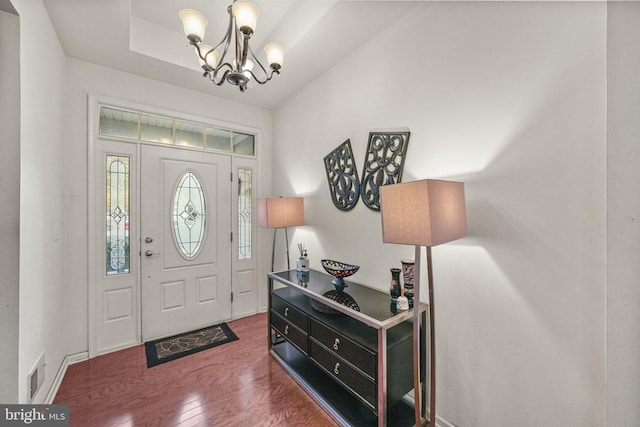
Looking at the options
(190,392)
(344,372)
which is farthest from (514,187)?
(190,392)

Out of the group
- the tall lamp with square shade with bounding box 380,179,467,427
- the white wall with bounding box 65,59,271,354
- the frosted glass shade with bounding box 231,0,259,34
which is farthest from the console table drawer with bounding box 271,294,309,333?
the frosted glass shade with bounding box 231,0,259,34

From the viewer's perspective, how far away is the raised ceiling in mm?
1867

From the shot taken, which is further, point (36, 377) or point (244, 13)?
point (36, 377)

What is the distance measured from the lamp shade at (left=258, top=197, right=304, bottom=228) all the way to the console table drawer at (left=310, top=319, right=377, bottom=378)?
1070 millimetres

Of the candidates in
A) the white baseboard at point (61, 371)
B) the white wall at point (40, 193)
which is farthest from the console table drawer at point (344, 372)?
the white baseboard at point (61, 371)

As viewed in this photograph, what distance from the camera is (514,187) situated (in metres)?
1.36

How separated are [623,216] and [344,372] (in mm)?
1566

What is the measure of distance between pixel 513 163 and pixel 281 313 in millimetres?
2044

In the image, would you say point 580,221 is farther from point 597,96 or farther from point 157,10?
point 157,10

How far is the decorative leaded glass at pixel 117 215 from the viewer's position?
8.49 feet

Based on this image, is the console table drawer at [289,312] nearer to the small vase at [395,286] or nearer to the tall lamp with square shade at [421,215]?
the small vase at [395,286]

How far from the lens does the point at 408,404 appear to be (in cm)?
180

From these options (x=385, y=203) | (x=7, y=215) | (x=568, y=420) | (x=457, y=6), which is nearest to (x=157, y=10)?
(x=7, y=215)

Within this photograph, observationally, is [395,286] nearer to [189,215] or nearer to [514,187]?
[514,187]
